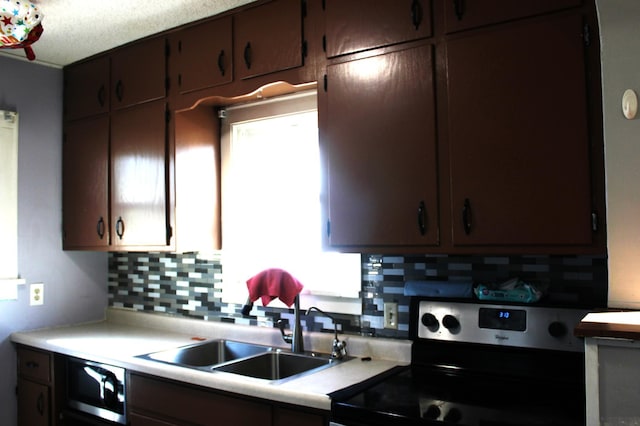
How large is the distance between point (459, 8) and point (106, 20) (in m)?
1.69

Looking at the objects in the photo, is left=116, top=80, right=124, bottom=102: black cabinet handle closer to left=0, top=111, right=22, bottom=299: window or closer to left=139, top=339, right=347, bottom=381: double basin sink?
left=0, top=111, right=22, bottom=299: window

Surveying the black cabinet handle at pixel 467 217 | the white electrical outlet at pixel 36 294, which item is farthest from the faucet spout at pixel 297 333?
the white electrical outlet at pixel 36 294

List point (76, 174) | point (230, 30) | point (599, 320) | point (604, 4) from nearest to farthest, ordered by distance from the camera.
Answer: point (599, 320), point (604, 4), point (230, 30), point (76, 174)

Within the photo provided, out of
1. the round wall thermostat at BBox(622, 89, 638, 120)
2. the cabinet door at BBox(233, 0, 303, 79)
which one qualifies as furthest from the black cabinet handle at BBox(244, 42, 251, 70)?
the round wall thermostat at BBox(622, 89, 638, 120)

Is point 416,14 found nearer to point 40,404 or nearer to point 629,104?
point 629,104

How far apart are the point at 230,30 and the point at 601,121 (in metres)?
1.61

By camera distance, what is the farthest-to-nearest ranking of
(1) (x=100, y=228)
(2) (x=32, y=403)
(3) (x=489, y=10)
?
1. (1) (x=100, y=228)
2. (2) (x=32, y=403)
3. (3) (x=489, y=10)

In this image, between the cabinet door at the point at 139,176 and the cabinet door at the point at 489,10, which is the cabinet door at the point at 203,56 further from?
the cabinet door at the point at 489,10

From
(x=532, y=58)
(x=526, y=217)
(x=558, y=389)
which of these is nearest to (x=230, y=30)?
(x=532, y=58)

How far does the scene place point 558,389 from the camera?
5.81 ft

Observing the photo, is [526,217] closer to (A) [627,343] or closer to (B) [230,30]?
(A) [627,343]

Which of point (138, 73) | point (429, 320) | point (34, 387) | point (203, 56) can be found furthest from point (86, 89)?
point (429, 320)

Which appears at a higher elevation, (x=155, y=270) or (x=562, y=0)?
(x=562, y=0)

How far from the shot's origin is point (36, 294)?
316 centimetres
